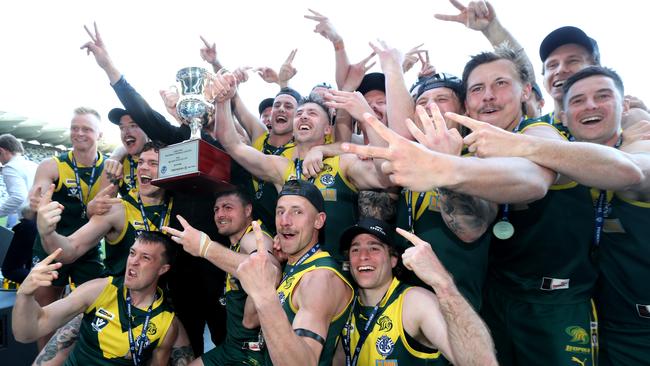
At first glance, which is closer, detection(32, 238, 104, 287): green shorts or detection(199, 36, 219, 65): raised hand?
detection(32, 238, 104, 287): green shorts

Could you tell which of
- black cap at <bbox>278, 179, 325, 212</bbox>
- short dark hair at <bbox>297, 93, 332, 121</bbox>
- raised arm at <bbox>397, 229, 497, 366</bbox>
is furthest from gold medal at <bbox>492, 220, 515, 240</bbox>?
short dark hair at <bbox>297, 93, 332, 121</bbox>

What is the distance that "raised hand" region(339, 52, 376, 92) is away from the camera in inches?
184

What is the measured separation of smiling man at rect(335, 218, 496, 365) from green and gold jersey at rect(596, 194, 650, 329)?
117 centimetres

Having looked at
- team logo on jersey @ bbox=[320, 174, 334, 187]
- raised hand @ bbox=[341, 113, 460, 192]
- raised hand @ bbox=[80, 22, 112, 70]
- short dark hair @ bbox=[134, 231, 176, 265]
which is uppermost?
raised hand @ bbox=[80, 22, 112, 70]

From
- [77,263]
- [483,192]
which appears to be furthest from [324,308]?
[77,263]

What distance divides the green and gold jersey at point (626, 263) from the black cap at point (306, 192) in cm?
199

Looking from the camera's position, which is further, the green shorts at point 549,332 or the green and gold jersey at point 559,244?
the green and gold jersey at point 559,244

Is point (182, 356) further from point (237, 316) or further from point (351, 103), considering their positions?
point (351, 103)

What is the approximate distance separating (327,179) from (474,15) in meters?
2.30

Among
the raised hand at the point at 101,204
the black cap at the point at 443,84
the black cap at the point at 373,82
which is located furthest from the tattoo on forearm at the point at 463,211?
the raised hand at the point at 101,204

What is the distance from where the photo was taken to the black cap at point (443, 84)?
10.4 ft

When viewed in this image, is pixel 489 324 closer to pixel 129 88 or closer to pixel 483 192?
pixel 483 192

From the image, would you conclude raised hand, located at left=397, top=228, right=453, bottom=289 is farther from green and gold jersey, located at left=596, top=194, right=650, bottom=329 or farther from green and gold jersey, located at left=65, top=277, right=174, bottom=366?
green and gold jersey, located at left=65, top=277, right=174, bottom=366

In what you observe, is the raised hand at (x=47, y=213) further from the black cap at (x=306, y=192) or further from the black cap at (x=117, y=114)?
A: the black cap at (x=306, y=192)
